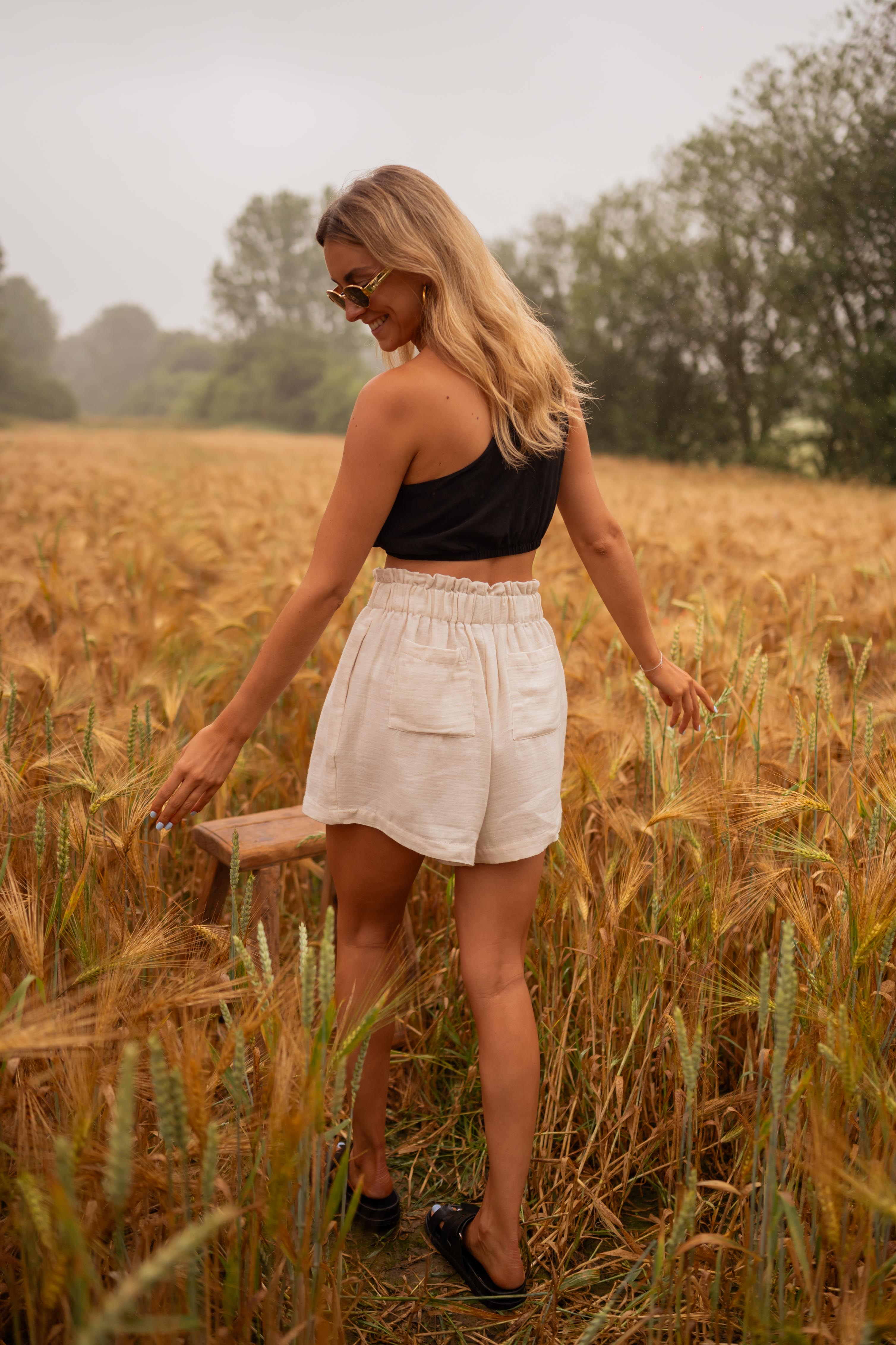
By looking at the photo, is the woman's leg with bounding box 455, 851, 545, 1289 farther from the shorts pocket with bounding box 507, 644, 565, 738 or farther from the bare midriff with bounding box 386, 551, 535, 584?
the bare midriff with bounding box 386, 551, 535, 584

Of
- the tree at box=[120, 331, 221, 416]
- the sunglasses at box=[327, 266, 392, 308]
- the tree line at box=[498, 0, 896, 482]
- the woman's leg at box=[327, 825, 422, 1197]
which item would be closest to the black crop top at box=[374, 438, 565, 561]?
the sunglasses at box=[327, 266, 392, 308]

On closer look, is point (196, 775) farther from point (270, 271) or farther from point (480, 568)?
point (270, 271)

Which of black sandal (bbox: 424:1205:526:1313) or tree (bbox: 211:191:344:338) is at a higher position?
tree (bbox: 211:191:344:338)

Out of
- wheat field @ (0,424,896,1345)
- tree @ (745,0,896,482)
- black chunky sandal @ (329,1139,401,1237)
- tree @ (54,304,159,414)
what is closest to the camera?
wheat field @ (0,424,896,1345)

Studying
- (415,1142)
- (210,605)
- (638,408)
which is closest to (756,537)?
(210,605)

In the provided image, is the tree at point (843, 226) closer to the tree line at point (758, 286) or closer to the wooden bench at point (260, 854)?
the tree line at point (758, 286)

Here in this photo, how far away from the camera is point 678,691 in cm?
163

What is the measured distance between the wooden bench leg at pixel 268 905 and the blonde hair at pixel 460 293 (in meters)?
0.93

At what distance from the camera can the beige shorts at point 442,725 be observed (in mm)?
1251

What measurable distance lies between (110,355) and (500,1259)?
97874 millimetres

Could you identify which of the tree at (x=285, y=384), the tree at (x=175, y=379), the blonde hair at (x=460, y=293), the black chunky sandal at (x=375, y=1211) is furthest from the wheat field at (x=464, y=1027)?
the tree at (x=175, y=379)

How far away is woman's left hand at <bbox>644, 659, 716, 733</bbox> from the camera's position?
1.63 metres

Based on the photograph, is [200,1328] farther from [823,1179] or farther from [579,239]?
[579,239]

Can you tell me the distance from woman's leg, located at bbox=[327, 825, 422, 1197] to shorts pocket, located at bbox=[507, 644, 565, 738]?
26 cm
